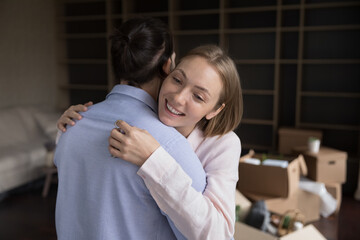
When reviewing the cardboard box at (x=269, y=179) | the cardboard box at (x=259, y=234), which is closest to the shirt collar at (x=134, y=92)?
the cardboard box at (x=259, y=234)

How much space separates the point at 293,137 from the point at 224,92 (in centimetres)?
318

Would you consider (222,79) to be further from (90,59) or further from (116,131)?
(90,59)

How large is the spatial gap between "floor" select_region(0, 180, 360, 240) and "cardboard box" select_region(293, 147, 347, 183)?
1.11ft

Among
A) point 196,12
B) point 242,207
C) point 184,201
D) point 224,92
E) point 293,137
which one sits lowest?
point 242,207

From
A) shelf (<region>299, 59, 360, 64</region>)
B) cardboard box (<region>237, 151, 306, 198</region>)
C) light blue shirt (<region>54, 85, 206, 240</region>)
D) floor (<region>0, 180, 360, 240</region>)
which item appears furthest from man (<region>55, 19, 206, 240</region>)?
shelf (<region>299, 59, 360, 64</region>)

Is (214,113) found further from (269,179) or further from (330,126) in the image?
(330,126)

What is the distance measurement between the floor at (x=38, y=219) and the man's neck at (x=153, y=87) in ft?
7.73

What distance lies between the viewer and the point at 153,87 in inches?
44.4

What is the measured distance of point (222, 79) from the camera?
1118mm

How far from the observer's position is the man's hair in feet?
3.30

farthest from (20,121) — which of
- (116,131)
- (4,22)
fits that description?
(116,131)

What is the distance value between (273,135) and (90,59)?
300cm

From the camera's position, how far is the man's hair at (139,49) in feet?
3.30

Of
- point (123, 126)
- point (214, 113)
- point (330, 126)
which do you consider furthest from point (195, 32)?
point (123, 126)
